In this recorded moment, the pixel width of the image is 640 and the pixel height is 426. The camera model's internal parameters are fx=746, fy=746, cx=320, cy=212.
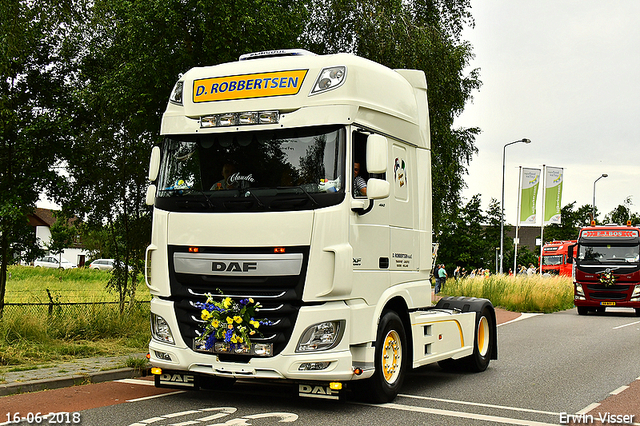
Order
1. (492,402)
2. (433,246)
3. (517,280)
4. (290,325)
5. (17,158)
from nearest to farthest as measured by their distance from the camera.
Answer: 1. (290,325)
2. (492,402)
3. (433,246)
4. (17,158)
5. (517,280)

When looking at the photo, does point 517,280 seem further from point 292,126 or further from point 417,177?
point 292,126

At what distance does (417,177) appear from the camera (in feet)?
31.1

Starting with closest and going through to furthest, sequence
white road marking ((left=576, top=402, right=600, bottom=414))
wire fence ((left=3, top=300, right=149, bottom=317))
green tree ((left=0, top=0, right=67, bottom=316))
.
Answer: white road marking ((left=576, top=402, right=600, bottom=414)) < wire fence ((left=3, top=300, right=149, bottom=317)) < green tree ((left=0, top=0, right=67, bottom=316))

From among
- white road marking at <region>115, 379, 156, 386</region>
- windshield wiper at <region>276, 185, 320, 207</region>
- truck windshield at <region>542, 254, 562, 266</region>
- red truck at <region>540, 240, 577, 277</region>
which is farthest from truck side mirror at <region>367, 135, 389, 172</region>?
truck windshield at <region>542, 254, 562, 266</region>

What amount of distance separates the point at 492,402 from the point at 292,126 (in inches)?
155

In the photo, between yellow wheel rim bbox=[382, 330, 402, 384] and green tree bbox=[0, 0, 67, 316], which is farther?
green tree bbox=[0, 0, 67, 316]

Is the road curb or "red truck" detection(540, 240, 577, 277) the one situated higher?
"red truck" detection(540, 240, 577, 277)

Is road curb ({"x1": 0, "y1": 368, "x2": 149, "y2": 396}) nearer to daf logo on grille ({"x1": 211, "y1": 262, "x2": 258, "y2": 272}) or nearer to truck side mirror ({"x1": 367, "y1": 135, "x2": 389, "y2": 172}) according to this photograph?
daf logo on grille ({"x1": 211, "y1": 262, "x2": 258, "y2": 272})

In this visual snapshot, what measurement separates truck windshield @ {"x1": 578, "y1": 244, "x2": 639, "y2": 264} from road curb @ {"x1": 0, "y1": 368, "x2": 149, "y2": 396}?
18506 millimetres

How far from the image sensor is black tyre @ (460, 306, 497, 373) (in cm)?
1107

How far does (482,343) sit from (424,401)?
3144 mm

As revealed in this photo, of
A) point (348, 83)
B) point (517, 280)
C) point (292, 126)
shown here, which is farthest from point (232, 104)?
point (517, 280)

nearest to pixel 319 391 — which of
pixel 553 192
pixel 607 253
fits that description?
pixel 607 253

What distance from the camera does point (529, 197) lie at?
130ft
